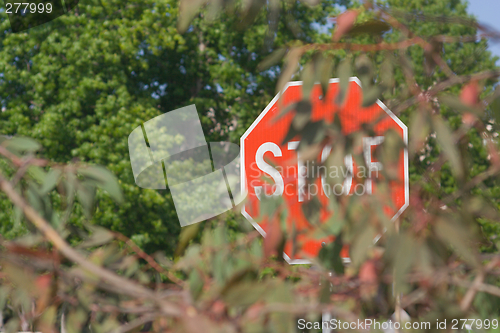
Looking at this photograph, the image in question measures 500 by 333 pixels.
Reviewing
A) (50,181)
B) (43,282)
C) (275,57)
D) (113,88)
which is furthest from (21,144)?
(113,88)

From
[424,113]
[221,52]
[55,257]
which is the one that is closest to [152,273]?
[55,257]

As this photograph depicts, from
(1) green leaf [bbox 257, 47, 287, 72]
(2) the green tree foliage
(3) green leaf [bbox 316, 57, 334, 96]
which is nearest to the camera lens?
(3) green leaf [bbox 316, 57, 334, 96]

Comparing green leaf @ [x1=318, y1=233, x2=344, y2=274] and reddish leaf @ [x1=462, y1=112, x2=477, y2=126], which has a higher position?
reddish leaf @ [x1=462, y1=112, x2=477, y2=126]

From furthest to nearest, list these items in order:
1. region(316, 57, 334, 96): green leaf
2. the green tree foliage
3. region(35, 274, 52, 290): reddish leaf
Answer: the green tree foliage < region(316, 57, 334, 96): green leaf < region(35, 274, 52, 290): reddish leaf

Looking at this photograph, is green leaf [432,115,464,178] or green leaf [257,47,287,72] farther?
green leaf [257,47,287,72]

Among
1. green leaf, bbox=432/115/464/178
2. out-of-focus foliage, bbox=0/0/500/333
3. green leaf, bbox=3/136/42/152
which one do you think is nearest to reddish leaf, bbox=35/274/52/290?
out-of-focus foliage, bbox=0/0/500/333

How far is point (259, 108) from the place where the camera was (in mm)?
3266

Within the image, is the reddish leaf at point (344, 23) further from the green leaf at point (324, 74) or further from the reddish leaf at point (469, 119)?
the reddish leaf at point (469, 119)

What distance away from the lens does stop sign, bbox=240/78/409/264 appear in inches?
24.4

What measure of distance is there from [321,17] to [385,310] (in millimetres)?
2996

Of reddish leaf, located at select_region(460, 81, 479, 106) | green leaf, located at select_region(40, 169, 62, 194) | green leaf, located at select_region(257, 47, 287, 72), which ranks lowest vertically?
green leaf, located at select_region(40, 169, 62, 194)

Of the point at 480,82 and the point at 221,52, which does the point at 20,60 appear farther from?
the point at 480,82

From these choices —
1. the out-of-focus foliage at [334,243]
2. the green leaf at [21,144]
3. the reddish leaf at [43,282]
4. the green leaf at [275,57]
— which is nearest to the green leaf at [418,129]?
the out-of-focus foliage at [334,243]

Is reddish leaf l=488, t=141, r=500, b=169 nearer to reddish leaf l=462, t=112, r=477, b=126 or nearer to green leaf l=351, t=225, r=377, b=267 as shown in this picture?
reddish leaf l=462, t=112, r=477, b=126
